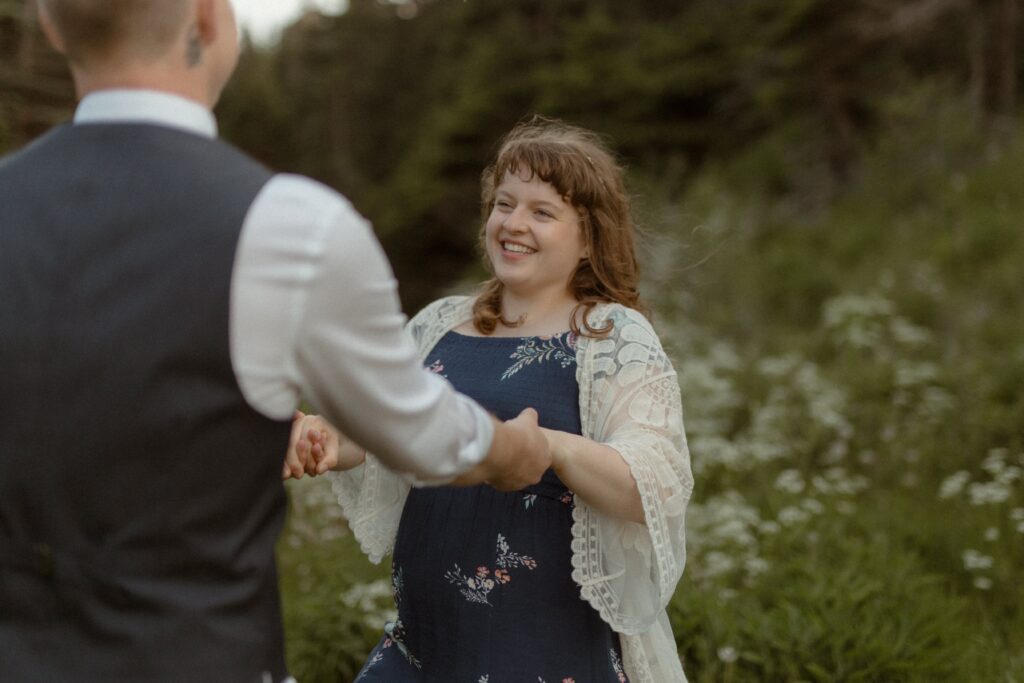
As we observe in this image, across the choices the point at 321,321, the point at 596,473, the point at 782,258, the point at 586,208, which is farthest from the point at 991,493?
the point at 782,258

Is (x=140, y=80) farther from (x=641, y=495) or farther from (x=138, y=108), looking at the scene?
(x=641, y=495)

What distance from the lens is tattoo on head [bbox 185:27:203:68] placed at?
1.39 metres

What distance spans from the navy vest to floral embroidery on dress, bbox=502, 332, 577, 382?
118 cm

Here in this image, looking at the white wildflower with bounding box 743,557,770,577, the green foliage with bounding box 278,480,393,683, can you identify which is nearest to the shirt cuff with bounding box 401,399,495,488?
the green foliage with bounding box 278,480,393,683

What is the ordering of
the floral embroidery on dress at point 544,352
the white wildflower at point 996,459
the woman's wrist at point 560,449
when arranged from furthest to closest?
the white wildflower at point 996,459, the floral embroidery on dress at point 544,352, the woman's wrist at point 560,449

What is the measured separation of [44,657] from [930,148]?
11675 millimetres

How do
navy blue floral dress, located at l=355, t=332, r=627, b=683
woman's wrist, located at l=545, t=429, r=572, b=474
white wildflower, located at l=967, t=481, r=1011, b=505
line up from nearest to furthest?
1. woman's wrist, located at l=545, t=429, r=572, b=474
2. navy blue floral dress, located at l=355, t=332, r=627, b=683
3. white wildflower, located at l=967, t=481, r=1011, b=505

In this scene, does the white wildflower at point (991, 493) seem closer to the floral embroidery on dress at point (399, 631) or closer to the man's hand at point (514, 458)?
the floral embroidery on dress at point (399, 631)

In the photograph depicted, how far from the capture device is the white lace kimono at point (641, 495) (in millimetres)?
2234

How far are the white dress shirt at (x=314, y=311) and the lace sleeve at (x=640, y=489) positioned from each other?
85 cm

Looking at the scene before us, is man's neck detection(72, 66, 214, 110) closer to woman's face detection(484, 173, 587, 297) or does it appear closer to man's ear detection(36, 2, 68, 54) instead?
man's ear detection(36, 2, 68, 54)

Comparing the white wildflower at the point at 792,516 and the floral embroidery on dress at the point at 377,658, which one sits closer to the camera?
the floral embroidery on dress at the point at 377,658

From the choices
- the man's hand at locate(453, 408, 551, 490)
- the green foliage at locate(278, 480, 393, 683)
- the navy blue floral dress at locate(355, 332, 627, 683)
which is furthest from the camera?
the green foliage at locate(278, 480, 393, 683)

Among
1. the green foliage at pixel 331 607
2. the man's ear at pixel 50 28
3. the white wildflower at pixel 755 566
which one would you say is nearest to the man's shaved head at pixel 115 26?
the man's ear at pixel 50 28
